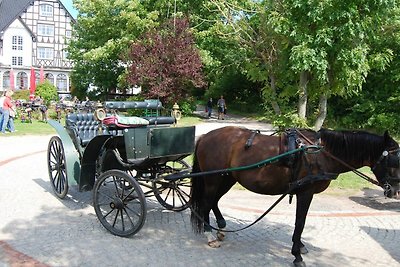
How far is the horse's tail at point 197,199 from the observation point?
18.5 ft

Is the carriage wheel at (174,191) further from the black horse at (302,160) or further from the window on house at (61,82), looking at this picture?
the window on house at (61,82)

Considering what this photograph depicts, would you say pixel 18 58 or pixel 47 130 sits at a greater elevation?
pixel 18 58

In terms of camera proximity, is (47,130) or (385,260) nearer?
(385,260)

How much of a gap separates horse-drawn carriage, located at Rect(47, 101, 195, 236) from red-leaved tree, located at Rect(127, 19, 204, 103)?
14.4 metres

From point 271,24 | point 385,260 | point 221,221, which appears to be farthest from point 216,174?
point 271,24

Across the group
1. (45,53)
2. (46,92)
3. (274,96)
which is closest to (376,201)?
(274,96)

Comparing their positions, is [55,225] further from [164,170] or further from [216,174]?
[216,174]

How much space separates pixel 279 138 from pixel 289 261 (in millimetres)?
1489

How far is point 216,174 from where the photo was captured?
17.7 ft

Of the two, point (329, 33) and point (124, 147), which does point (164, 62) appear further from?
point (124, 147)

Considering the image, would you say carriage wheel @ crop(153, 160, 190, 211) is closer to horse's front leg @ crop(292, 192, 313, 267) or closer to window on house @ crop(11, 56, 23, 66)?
horse's front leg @ crop(292, 192, 313, 267)

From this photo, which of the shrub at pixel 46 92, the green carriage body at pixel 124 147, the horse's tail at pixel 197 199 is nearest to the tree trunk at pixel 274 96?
the green carriage body at pixel 124 147

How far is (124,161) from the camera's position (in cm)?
643

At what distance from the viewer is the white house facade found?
5503 centimetres
